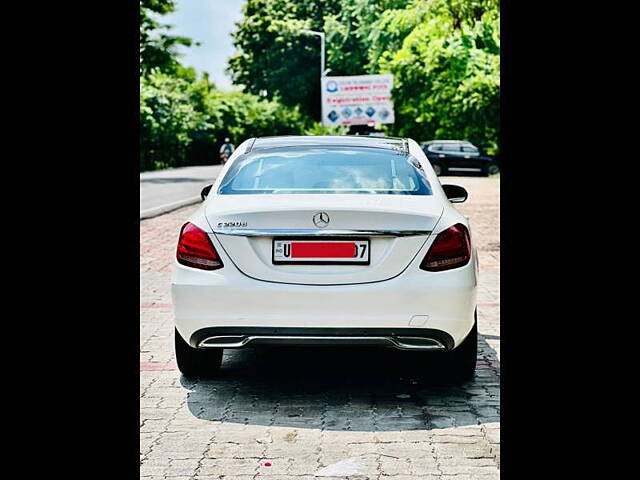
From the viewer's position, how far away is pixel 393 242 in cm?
559

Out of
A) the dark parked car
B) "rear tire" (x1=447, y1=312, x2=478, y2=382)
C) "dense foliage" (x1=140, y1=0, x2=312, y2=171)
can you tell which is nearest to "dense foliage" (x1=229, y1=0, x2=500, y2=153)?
the dark parked car

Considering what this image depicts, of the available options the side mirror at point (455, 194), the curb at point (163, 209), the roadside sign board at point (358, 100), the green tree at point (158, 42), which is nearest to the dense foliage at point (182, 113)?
the green tree at point (158, 42)

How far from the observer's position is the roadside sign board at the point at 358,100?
5031 cm

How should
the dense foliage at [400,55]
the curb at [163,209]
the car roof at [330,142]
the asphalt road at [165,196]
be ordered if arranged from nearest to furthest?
the car roof at [330,142] → the dense foliage at [400,55] → the curb at [163,209] → the asphalt road at [165,196]

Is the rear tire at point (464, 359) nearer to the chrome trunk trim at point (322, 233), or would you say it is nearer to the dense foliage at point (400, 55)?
the chrome trunk trim at point (322, 233)

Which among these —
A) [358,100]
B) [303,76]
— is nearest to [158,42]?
[358,100]

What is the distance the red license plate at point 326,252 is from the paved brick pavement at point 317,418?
82 cm

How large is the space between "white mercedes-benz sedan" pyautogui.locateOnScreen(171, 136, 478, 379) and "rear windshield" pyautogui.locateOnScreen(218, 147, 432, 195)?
26 centimetres

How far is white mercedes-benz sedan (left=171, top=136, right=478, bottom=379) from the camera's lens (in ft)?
18.2

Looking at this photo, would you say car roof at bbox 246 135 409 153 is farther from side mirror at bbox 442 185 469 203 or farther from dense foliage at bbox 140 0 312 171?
dense foliage at bbox 140 0 312 171

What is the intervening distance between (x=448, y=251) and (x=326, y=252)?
0.67 m

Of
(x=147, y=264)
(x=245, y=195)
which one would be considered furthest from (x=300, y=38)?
(x=245, y=195)
